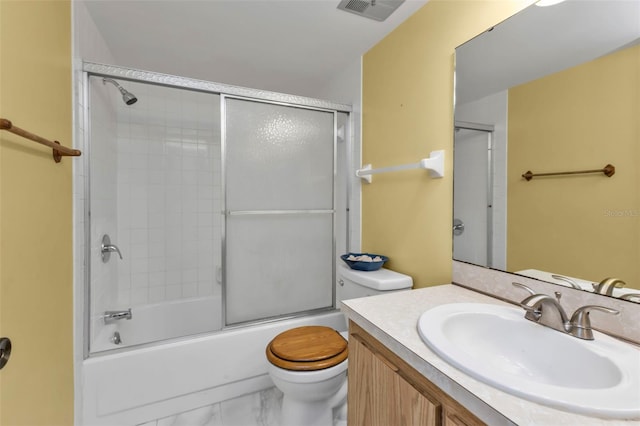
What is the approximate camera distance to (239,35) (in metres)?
1.80

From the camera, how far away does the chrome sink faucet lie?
0.76 metres

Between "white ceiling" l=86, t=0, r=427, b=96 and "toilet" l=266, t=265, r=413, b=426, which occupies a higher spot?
"white ceiling" l=86, t=0, r=427, b=96

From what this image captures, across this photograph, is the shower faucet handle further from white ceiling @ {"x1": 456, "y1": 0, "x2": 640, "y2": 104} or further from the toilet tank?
white ceiling @ {"x1": 456, "y1": 0, "x2": 640, "y2": 104}

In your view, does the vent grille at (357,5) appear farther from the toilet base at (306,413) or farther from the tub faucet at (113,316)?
the tub faucet at (113,316)

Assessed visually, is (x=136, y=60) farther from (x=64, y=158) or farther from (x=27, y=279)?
(x=27, y=279)

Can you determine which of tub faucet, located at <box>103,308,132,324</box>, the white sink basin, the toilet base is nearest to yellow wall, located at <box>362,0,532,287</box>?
the white sink basin

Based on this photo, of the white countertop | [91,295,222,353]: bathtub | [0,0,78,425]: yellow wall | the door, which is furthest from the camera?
[91,295,222,353]: bathtub

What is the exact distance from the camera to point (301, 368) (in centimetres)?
130

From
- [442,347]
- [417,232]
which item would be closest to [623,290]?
[442,347]

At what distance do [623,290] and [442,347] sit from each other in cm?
59

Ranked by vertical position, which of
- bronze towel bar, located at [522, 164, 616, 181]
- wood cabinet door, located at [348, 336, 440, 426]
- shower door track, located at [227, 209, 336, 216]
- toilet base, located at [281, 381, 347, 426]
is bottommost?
toilet base, located at [281, 381, 347, 426]

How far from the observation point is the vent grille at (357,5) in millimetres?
1478

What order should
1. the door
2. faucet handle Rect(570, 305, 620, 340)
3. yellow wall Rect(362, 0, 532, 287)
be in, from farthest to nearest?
yellow wall Rect(362, 0, 532, 287) → the door → faucet handle Rect(570, 305, 620, 340)

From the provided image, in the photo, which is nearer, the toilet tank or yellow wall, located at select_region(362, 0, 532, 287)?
yellow wall, located at select_region(362, 0, 532, 287)
